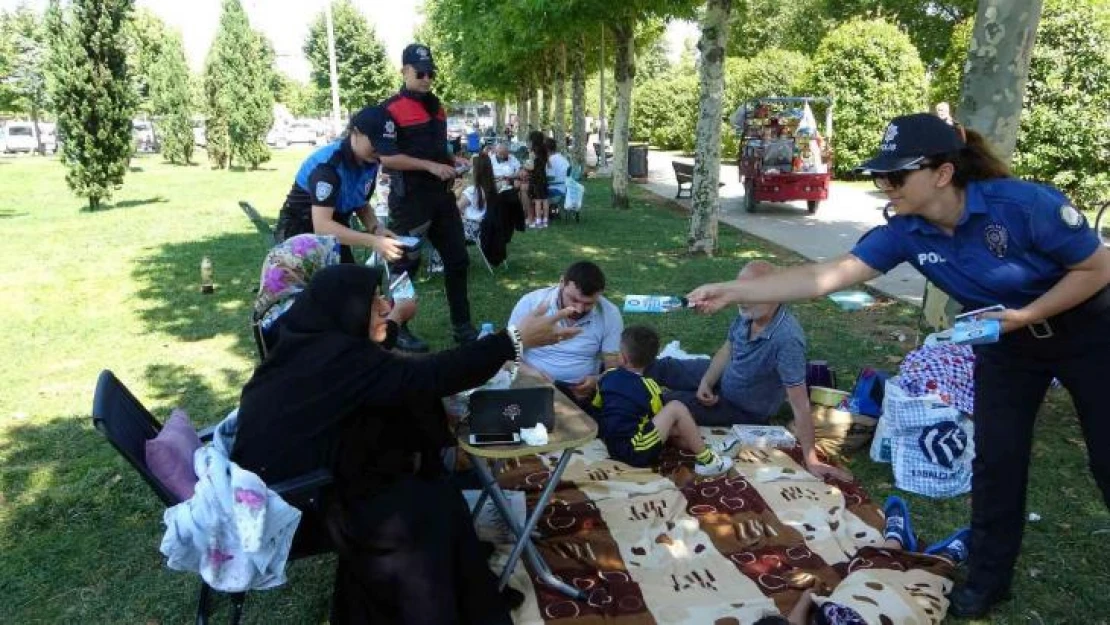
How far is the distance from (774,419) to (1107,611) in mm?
2183

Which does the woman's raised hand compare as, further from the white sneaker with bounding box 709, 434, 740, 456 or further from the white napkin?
the white sneaker with bounding box 709, 434, 740, 456

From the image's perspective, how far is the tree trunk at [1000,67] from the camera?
192 inches

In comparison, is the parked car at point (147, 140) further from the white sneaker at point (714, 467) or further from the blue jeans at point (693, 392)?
the white sneaker at point (714, 467)

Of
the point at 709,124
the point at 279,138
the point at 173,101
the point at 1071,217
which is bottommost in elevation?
the point at 1071,217

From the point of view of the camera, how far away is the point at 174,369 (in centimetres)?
596

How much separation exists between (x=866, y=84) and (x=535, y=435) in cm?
1853

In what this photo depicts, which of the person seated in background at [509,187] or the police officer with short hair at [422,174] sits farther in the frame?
the person seated in background at [509,187]

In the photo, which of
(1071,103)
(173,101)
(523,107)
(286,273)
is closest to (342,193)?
(286,273)

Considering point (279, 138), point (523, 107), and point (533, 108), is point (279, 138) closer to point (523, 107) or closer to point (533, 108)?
point (523, 107)

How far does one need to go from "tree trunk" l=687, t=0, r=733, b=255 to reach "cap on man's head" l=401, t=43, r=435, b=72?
15.0ft

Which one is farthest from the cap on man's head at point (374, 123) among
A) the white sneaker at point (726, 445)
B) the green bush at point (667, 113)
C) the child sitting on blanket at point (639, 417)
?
the green bush at point (667, 113)

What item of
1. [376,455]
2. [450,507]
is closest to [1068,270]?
[450,507]

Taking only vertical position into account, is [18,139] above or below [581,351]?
above

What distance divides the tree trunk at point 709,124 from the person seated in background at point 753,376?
5002 millimetres
